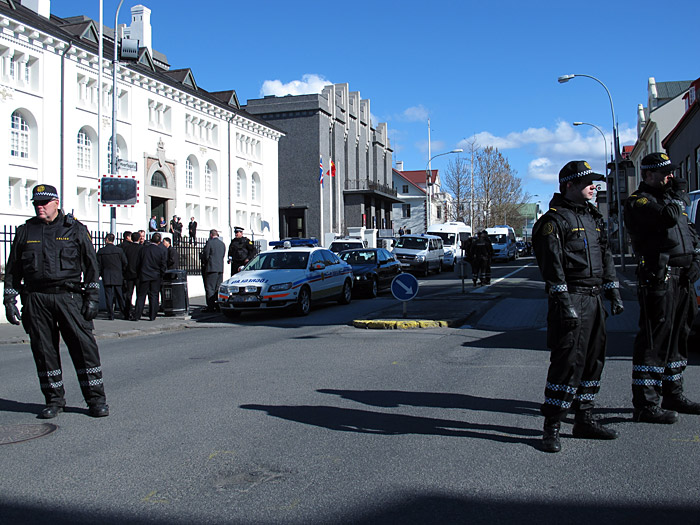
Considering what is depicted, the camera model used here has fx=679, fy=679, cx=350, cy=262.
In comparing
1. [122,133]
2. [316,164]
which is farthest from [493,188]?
[122,133]

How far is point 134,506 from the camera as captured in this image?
12.7ft

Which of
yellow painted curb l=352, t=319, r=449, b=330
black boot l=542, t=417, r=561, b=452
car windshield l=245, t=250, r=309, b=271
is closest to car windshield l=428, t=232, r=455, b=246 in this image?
car windshield l=245, t=250, r=309, b=271

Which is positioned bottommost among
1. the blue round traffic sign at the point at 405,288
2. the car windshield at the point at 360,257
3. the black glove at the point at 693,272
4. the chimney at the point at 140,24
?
the blue round traffic sign at the point at 405,288

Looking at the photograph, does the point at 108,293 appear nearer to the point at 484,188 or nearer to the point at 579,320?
the point at 579,320

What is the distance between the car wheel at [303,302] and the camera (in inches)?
617

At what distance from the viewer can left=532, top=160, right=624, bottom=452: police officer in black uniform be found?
4742 mm

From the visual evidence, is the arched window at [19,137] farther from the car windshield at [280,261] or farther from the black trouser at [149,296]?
the car windshield at [280,261]

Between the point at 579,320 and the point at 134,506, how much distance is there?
10.3 feet

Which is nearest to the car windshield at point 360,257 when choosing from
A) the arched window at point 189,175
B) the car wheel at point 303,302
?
the car wheel at point 303,302

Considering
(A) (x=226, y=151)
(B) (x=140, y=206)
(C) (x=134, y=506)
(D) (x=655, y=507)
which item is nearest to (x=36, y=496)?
(C) (x=134, y=506)

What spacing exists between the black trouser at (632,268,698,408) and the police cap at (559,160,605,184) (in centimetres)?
120

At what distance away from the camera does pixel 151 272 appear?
15.2m

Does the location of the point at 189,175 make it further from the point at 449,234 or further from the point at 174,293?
the point at 174,293

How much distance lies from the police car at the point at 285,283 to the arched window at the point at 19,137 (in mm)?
17061
